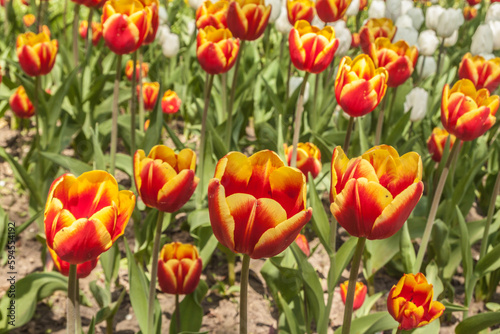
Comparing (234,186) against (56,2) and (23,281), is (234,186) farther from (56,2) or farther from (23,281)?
(56,2)

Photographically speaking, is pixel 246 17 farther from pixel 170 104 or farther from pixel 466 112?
pixel 170 104

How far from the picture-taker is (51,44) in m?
→ 2.08

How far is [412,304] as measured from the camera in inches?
48.6

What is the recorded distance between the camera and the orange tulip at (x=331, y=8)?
223cm

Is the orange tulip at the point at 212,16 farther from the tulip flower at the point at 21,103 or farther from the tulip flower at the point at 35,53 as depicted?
the tulip flower at the point at 21,103

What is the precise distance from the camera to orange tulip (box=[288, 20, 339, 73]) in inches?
66.7

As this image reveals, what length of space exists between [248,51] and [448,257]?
2212 millimetres

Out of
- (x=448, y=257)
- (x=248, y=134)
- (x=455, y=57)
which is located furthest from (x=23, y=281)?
(x=455, y=57)

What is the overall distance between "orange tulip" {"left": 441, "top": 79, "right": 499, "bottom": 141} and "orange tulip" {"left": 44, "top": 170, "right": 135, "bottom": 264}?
943 mm

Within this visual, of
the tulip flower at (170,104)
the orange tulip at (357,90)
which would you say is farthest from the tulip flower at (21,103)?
the orange tulip at (357,90)

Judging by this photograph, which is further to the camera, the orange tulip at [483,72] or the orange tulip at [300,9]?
the orange tulip at [300,9]

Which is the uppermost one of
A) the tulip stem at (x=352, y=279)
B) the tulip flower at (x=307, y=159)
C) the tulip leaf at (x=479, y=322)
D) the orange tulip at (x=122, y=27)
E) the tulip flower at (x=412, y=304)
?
the orange tulip at (x=122, y=27)

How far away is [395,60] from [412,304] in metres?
0.96

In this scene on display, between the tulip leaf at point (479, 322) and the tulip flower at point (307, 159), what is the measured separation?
70 cm
